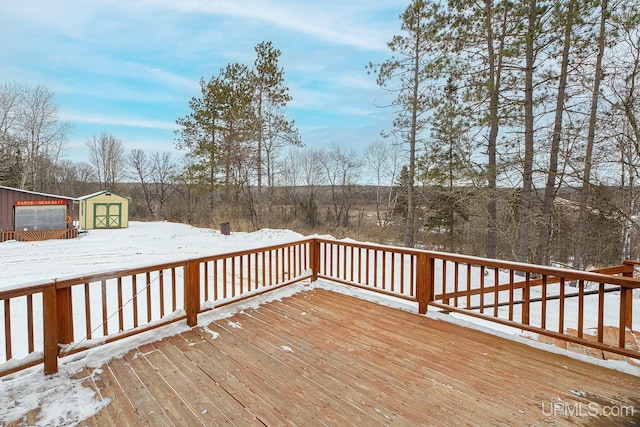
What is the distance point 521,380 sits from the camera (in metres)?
2.23

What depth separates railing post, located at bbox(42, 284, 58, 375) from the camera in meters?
2.20

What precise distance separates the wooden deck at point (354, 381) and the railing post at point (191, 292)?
0.18m

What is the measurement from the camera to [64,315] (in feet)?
7.68

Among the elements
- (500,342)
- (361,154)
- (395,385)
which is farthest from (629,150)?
(361,154)

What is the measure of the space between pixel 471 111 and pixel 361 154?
14660 millimetres

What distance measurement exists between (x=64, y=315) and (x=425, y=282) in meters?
3.41

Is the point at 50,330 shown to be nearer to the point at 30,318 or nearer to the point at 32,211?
the point at 30,318

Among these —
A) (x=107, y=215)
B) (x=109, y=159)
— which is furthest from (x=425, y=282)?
(x=109, y=159)

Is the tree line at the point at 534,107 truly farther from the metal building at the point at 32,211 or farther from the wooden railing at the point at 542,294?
the metal building at the point at 32,211

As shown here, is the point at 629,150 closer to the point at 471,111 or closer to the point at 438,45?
the point at 471,111

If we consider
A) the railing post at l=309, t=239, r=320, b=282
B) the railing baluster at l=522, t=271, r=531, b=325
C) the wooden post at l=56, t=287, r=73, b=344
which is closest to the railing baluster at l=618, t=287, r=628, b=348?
the railing baluster at l=522, t=271, r=531, b=325

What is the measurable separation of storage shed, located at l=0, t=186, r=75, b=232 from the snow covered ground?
85.4 inches

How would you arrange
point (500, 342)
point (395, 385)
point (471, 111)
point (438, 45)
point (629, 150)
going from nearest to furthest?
point (395, 385) → point (500, 342) → point (629, 150) → point (471, 111) → point (438, 45)

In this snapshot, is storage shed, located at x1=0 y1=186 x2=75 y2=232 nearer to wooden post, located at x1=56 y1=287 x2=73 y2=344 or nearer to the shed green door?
the shed green door
